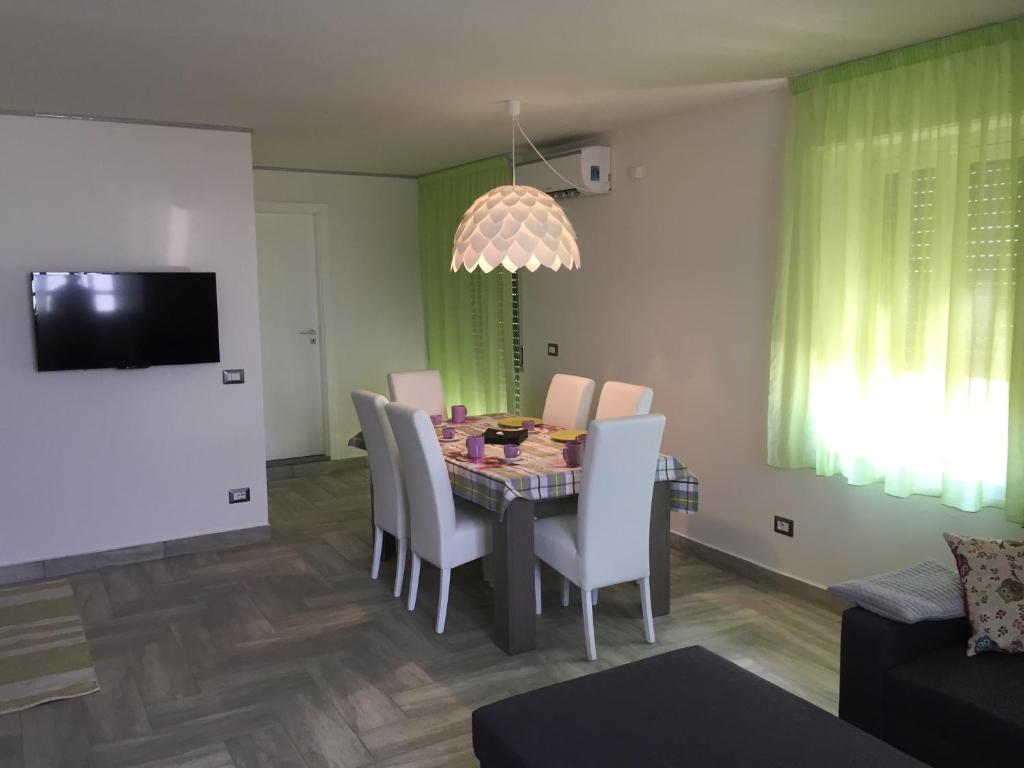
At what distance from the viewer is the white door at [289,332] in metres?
6.71

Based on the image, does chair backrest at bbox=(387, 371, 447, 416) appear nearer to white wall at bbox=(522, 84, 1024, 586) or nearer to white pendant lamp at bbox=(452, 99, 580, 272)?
white wall at bbox=(522, 84, 1024, 586)

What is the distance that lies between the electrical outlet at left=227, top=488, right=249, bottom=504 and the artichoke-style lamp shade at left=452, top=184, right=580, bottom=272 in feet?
7.45

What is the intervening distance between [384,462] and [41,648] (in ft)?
5.55

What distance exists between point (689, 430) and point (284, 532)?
8.68ft

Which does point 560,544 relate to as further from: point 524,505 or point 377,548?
point 377,548

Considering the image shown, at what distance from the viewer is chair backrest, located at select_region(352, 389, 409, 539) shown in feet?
13.3

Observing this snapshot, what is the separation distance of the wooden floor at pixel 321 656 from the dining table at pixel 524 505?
15cm

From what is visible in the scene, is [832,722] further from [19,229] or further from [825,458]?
[19,229]

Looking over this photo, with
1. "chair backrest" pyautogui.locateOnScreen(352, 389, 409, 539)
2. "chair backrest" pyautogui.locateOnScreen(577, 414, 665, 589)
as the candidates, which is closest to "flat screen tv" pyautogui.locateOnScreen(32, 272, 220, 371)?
"chair backrest" pyautogui.locateOnScreen(352, 389, 409, 539)

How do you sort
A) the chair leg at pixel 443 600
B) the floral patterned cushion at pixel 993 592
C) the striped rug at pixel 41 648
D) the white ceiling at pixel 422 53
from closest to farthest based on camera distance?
the floral patterned cushion at pixel 993 592 < the white ceiling at pixel 422 53 < the striped rug at pixel 41 648 < the chair leg at pixel 443 600

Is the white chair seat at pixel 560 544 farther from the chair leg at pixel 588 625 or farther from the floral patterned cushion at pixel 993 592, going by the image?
the floral patterned cushion at pixel 993 592

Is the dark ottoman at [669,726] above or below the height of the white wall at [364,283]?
below

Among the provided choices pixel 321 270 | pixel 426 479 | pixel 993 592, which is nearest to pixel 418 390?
pixel 426 479

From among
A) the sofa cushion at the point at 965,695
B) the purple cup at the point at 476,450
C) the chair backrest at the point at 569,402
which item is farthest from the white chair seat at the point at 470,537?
the sofa cushion at the point at 965,695
